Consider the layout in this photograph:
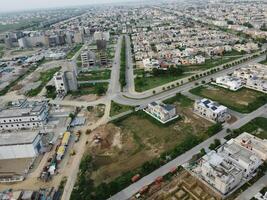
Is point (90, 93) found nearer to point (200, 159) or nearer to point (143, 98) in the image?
point (143, 98)

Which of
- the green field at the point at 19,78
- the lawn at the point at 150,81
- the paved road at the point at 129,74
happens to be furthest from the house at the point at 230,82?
the green field at the point at 19,78

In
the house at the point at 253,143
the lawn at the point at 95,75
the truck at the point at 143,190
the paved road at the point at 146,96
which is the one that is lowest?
the lawn at the point at 95,75

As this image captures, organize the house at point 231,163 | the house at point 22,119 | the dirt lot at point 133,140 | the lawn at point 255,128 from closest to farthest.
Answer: the house at point 231,163 < the dirt lot at point 133,140 < the lawn at point 255,128 < the house at point 22,119

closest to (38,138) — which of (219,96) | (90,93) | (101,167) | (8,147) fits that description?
(8,147)

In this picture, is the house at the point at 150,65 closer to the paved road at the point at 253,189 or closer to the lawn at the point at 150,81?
the lawn at the point at 150,81

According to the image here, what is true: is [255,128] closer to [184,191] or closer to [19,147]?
[184,191]

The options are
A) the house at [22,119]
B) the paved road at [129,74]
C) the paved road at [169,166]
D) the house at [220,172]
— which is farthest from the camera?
the paved road at [129,74]

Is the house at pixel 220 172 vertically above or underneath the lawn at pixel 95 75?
above

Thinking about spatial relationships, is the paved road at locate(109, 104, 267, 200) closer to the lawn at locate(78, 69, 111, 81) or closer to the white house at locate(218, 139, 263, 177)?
the white house at locate(218, 139, 263, 177)
